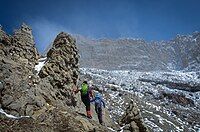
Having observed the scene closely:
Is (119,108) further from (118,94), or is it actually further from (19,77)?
(19,77)

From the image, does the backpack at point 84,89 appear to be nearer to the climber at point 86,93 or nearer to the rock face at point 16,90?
the climber at point 86,93

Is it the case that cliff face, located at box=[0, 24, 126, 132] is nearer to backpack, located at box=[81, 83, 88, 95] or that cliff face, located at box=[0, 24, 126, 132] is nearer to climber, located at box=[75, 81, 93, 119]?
climber, located at box=[75, 81, 93, 119]

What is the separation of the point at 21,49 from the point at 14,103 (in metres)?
10.7

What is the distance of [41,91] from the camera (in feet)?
56.6

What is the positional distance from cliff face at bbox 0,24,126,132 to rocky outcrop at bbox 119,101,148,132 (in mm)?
3045

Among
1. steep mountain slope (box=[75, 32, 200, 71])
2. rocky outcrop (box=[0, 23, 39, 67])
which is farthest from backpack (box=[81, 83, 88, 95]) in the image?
steep mountain slope (box=[75, 32, 200, 71])

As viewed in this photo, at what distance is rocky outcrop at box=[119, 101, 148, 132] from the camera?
21.0 meters

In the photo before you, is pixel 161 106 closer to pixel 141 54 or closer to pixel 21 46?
pixel 21 46

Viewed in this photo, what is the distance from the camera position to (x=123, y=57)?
129125 millimetres

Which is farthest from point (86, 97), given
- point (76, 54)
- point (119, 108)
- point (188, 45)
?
point (188, 45)

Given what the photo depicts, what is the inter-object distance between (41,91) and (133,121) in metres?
6.87

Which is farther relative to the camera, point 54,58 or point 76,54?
point 76,54

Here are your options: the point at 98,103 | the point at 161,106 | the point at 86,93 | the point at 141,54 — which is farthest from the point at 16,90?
the point at 141,54

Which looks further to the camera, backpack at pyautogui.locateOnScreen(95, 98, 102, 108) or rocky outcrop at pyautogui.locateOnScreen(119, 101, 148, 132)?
rocky outcrop at pyautogui.locateOnScreen(119, 101, 148, 132)
